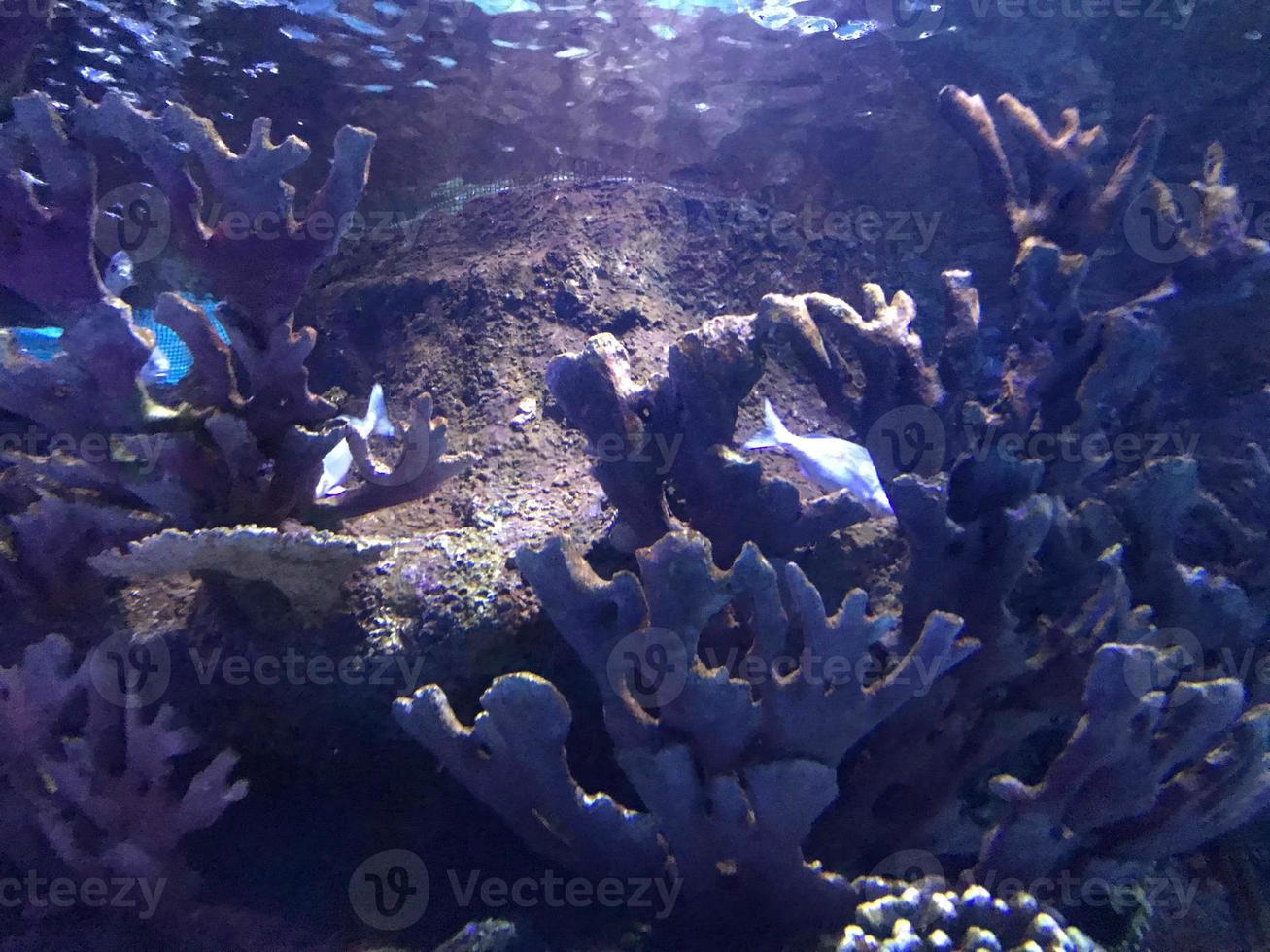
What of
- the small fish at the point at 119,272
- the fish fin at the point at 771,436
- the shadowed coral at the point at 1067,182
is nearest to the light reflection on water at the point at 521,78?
the shadowed coral at the point at 1067,182

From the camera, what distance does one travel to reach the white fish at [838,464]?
Result: 3.68 m

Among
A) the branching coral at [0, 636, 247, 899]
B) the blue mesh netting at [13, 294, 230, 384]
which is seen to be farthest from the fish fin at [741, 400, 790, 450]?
the branching coral at [0, 636, 247, 899]

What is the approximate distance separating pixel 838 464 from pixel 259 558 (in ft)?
8.78

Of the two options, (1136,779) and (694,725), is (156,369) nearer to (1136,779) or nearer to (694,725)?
(694,725)

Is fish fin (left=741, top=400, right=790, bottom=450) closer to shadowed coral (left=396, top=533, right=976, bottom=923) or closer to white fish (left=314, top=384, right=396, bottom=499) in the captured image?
shadowed coral (left=396, top=533, right=976, bottom=923)

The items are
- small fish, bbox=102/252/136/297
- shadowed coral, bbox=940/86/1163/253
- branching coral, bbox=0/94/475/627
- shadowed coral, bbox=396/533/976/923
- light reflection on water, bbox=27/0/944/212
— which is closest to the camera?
shadowed coral, bbox=396/533/976/923

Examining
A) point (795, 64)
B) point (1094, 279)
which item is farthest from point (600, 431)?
point (795, 64)

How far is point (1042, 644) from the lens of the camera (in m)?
3.40

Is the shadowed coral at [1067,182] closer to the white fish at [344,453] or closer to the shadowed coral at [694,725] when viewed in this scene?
the shadowed coral at [694,725]

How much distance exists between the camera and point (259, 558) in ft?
9.35

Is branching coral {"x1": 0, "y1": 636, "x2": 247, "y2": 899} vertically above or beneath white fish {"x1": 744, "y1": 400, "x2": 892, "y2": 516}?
beneath

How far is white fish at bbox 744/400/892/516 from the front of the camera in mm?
3684

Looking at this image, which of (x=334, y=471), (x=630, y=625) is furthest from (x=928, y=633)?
(x=334, y=471)

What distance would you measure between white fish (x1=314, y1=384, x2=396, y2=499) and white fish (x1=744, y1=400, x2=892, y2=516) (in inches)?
82.4
